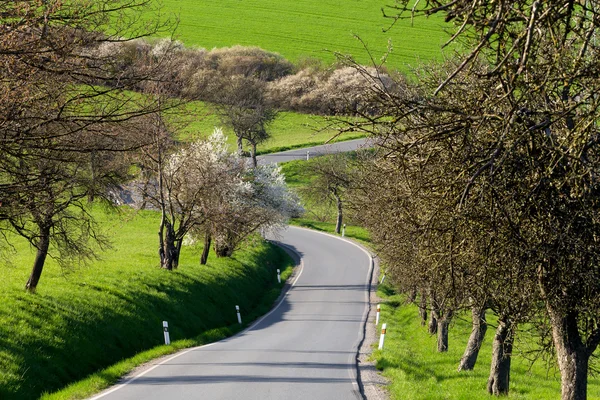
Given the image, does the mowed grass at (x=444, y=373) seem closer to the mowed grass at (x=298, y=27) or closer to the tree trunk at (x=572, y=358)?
the tree trunk at (x=572, y=358)

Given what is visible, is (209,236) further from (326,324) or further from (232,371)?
(232,371)

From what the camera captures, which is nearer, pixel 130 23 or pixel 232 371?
pixel 130 23

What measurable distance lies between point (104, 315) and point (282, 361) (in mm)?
5196

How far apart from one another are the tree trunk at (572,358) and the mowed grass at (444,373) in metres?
0.55

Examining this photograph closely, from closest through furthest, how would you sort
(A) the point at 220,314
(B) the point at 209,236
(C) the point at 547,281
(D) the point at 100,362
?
(C) the point at 547,281 → (D) the point at 100,362 → (A) the point at 220,314 → (B) the point at 209,236

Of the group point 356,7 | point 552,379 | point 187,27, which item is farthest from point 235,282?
point 356,7

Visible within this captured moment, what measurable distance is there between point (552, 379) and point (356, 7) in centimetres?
8140

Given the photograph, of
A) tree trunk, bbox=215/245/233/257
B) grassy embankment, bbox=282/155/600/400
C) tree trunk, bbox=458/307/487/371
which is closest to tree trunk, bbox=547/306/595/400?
grassy embankment, bbox=282/155/600/400

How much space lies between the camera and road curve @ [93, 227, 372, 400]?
46.4 ft

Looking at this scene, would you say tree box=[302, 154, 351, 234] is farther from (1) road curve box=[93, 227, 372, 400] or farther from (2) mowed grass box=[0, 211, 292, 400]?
(2) mowed grass box=[0, 211, 292, 400]

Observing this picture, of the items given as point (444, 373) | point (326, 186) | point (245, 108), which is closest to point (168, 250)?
point (444, 373)

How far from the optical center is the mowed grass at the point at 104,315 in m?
14.9

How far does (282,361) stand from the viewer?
18453 millimetres

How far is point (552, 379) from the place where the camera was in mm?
19875
